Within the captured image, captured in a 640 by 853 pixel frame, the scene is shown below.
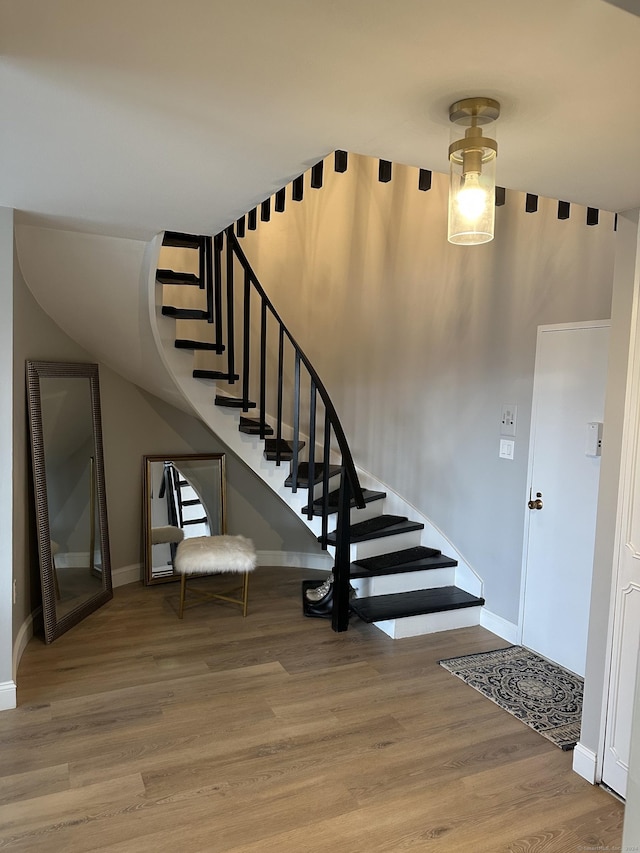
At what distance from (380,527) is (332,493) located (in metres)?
0.42

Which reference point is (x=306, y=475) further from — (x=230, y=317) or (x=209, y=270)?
(x=209, y=270)

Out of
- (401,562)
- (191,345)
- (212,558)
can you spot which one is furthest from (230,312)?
(401,562)

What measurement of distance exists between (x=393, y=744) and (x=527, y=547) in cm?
149

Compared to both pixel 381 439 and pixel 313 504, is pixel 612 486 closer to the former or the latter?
pixel 313 504

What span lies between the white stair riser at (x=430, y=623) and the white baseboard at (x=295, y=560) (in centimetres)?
136

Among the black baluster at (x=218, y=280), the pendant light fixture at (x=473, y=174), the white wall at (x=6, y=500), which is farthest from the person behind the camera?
the black baluster at (x=218, y=280)

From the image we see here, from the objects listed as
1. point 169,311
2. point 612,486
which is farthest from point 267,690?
point 169,311

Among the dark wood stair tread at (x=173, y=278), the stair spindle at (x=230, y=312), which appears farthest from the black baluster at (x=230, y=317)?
the dark wood stair tread at (x=173, y=278)

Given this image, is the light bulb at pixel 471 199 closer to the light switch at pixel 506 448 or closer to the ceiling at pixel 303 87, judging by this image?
the ceiling at pixel 303 87

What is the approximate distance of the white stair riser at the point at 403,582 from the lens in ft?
13.2

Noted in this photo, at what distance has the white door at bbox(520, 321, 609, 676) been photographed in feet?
10.7

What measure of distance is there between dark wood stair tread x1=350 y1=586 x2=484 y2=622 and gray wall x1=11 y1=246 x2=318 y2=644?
1211 mm

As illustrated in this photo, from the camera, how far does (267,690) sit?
3145mm

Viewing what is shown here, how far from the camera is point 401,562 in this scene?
4.16 m
